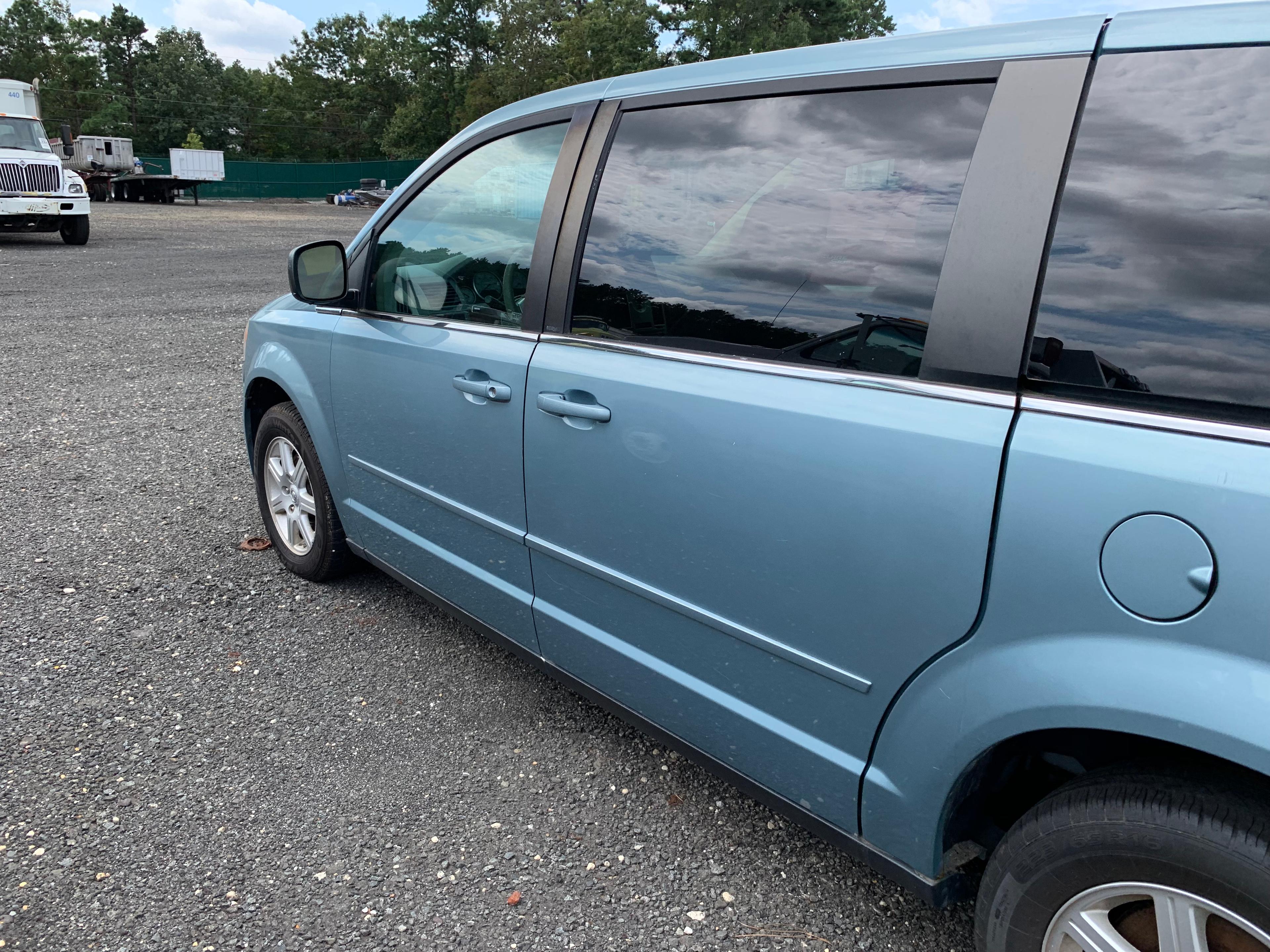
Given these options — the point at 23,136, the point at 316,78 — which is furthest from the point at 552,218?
the point at 316,78

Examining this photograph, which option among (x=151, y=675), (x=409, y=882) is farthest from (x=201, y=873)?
(x=151, y=675)

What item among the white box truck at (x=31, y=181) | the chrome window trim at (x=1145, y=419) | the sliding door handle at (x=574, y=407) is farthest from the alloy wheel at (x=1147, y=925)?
the white box truck at (x=31, y=181)

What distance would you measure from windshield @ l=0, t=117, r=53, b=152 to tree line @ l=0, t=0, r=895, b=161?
47.0 meters

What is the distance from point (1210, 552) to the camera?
1.32 meters

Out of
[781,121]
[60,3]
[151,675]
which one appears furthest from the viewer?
[60,3]

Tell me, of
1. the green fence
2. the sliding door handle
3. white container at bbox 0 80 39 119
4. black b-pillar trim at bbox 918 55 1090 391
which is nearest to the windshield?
white container at bbox 0 80 39 119

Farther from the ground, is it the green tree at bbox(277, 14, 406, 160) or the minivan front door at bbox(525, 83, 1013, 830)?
the green tree at bbox(277, 14, 406, 160)

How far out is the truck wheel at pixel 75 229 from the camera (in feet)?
56.0

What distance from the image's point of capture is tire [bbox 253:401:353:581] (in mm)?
3535

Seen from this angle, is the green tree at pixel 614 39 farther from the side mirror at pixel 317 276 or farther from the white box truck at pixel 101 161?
the side mirror at pixel 317 276

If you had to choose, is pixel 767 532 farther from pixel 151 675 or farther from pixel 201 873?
pixel 151 675

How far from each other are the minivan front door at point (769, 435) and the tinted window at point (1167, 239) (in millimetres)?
187

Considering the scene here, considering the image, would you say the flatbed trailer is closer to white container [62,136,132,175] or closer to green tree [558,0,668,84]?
white container [62,136,132,175]

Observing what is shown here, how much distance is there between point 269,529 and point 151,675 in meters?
1.01
